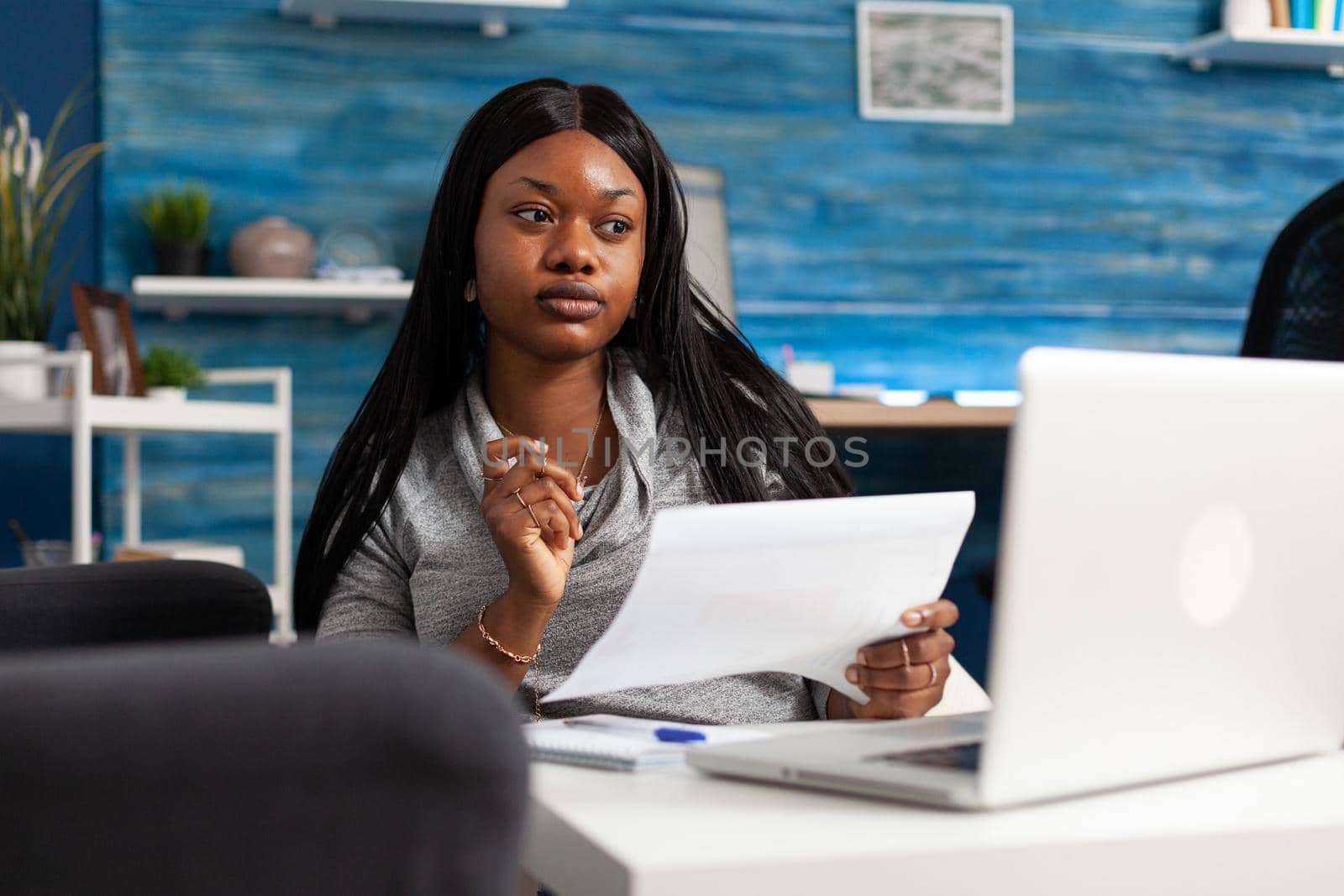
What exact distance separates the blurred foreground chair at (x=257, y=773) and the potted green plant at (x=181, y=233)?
257 centimetres

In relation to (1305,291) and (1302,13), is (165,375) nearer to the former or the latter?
(1305,291)

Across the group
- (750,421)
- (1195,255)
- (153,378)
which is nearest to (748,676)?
(750,421)

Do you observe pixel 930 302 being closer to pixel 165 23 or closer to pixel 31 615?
pixel 165 23

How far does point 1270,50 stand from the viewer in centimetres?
330

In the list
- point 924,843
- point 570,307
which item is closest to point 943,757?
point 924,843

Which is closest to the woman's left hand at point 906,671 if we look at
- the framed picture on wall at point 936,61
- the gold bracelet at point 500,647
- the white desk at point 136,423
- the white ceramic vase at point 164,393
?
the gold bracelet at point 500,647

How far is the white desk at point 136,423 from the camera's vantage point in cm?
225

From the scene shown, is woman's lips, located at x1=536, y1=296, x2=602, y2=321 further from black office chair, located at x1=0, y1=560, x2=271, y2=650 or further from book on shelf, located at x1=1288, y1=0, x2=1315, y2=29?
book on shelf, located at x1=1288, y1=0, x2=1315, y2=29

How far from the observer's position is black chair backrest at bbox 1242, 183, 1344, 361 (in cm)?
171

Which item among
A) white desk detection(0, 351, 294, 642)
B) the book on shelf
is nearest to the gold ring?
white desk detection(0, 351, 294, 642)

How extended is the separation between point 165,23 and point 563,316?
7.07 ft

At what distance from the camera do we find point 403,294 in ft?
9.37

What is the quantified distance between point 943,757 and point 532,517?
403 mm

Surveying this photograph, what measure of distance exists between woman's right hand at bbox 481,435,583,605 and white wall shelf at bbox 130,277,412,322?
1895 millimetres
